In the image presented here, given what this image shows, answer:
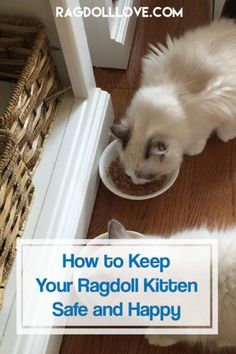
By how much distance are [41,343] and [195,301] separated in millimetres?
392

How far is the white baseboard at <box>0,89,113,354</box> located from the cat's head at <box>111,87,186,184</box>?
116mm

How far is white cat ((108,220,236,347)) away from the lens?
1031 millimetres

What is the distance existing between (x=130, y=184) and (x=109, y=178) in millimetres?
72

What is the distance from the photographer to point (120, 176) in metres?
1.49

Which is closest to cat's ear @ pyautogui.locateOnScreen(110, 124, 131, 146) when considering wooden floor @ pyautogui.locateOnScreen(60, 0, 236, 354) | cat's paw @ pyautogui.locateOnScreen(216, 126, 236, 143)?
wooden floor @ pyautogui.locateOnScreen(60, 0, 236, 354)

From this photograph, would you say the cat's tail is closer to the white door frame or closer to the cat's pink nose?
the white door frame

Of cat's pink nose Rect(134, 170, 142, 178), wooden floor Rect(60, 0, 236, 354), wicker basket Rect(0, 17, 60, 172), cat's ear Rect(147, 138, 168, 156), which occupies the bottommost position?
wooden floor Rect(60, 0, 236, 354)

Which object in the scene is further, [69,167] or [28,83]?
[69,167]

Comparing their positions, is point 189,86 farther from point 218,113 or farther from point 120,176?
point 120,176

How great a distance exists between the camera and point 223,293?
1034 millimetres

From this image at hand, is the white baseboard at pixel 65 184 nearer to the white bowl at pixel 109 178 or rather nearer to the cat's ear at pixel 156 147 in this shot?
the white bowl at pixel 109 178

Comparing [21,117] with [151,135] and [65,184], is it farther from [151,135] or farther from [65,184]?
[151,135]

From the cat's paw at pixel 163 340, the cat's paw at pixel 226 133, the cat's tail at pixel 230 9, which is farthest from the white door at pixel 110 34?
the cat's paw at pixel 163 340

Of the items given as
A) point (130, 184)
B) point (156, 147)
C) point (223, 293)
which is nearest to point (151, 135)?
point (156, 147)
